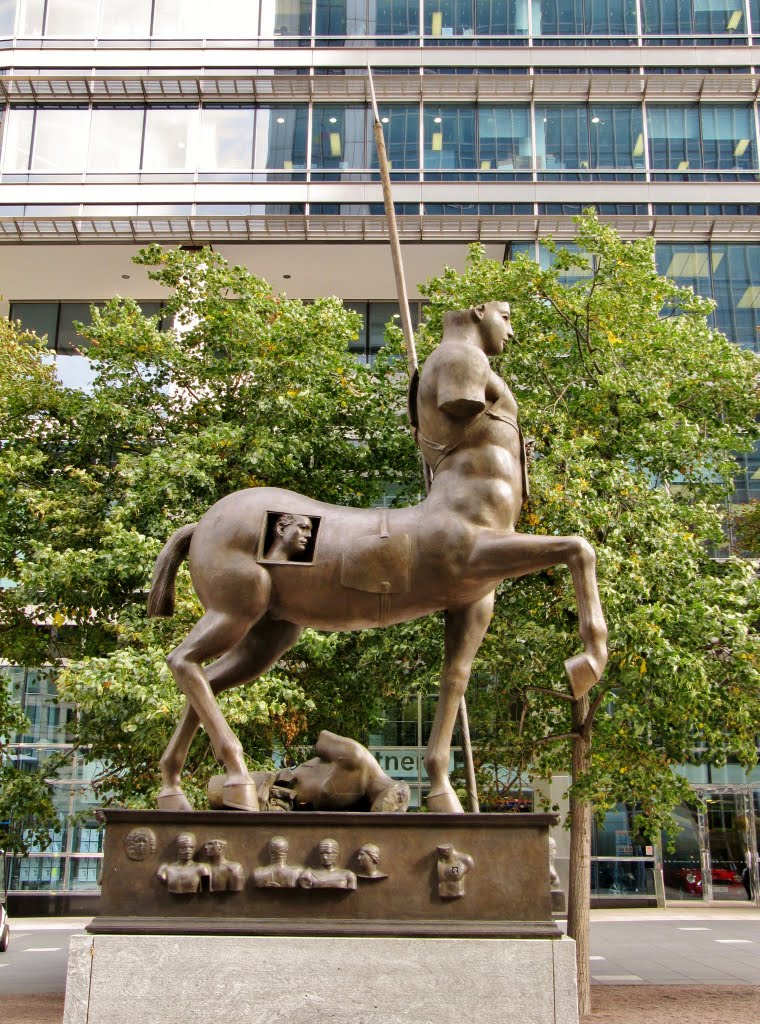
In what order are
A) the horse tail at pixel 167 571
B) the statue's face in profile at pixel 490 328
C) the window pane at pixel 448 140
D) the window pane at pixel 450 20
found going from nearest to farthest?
the statue's face in profile at pixel 490 328, the horse tail at pixel 167 571, the window pane at pixel 448 140, the window pane at pixel 450 20

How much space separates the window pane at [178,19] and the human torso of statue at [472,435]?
30991mm

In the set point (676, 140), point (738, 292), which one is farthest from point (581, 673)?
point (676, 140)

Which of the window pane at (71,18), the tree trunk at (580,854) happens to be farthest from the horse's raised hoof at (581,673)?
the window pane at (71,18)

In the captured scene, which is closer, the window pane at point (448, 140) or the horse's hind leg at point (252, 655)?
the horse's hind leg at point (252, 655)

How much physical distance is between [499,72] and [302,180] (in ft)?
25.4

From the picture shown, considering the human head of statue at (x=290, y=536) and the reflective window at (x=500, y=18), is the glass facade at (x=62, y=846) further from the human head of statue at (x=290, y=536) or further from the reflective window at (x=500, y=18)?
the reflective window at (x=500, y=18)

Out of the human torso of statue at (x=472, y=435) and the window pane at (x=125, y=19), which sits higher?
the window pane at (x=125, y=19)

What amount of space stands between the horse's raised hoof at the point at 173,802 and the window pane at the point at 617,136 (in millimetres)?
30567

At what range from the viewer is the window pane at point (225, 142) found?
32.1 m

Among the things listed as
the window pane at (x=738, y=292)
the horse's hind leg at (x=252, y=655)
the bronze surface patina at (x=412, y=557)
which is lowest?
the horse's hind leg at (x=252, y=655)

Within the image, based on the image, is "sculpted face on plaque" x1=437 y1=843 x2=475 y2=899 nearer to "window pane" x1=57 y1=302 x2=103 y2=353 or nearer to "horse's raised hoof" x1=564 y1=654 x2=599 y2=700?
"horse's raised hoof" x1=564 y1=654 x2=599 y2=700

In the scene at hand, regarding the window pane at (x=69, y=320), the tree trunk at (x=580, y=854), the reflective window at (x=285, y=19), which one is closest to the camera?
the tree trunk at (x=580, y=854)

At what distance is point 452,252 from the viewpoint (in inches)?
1281

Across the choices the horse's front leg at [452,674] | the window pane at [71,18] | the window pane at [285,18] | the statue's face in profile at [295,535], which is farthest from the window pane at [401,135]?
the horse's front leg at [452,674]
